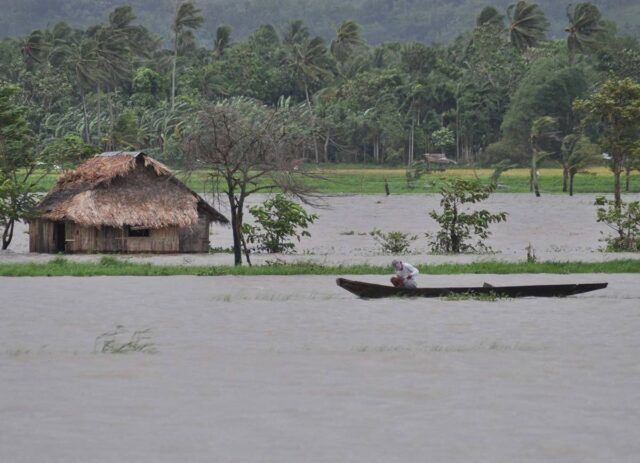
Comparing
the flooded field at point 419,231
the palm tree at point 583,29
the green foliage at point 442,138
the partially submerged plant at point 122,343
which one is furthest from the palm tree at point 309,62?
the partially submerged plant at point 122,343

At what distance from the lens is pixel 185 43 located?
99.0 metres

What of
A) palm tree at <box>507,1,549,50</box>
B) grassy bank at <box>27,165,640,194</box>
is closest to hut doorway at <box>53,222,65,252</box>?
grassy bank at <box>27,165,640,194</box>

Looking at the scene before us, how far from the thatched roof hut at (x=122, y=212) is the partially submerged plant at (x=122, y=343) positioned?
12.0 m

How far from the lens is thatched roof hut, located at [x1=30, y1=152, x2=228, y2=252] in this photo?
3003 centimetres

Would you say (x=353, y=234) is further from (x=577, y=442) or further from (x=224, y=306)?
(x=577, y=442)

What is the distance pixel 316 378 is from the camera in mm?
14664

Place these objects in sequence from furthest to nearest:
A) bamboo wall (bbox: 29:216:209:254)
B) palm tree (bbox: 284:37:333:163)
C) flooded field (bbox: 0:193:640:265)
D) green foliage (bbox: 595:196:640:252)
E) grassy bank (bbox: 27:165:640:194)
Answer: palm tree (bbox: 284:37:333:163)
grassy bank (bbox: 27:165:640:194)
bamboo wall (bbox: 29:216:209:254)
flooded field (bbox: 0:193:640:265)
green foliage (bbox: 595:196:640:252)

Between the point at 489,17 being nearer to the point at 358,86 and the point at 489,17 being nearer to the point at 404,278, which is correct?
the point at 358,86

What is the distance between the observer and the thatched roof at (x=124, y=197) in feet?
98.2

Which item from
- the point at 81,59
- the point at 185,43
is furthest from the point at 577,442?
the point at 185,43

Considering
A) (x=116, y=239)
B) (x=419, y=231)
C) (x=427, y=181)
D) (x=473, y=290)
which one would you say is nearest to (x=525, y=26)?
(x=427, y=181)

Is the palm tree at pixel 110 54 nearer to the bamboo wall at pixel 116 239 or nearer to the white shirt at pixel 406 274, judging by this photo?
the bamboo wall at pixel 116 239

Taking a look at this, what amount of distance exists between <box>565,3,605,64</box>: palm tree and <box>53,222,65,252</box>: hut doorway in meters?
53.8

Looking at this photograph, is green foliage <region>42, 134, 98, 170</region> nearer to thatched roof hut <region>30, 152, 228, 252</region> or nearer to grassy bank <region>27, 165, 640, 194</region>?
thatched roof hut <region>30, 152, 228, 252</region>
